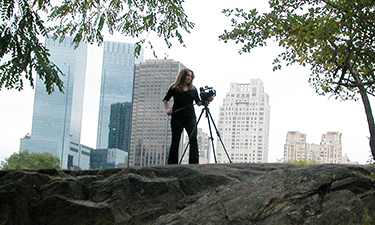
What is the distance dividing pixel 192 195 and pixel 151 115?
12473 cm

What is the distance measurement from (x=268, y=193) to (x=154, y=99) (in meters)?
127

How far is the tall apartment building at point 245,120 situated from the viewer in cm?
16975

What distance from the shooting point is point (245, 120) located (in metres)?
177

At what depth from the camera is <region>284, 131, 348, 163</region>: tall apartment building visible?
414 feet

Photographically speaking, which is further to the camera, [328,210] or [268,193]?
[268,193]

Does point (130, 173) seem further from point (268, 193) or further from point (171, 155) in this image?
point (268, 193)

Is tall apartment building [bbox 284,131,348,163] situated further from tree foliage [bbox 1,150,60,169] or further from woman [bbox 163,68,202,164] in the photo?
woman [bbox 163,68,202,164]

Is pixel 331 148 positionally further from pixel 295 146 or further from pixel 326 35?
pixel 326 35

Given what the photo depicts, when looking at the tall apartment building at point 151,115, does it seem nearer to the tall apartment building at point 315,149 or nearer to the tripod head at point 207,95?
the tall apartment building at point 315,149

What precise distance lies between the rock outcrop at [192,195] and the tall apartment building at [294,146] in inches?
4966

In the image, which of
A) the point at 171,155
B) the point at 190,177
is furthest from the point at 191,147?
the point at 190,177

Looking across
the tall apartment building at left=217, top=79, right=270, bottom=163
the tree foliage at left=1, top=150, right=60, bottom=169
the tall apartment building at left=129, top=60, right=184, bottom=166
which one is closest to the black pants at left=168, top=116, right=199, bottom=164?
the tree foliage at left=1, top=150, right=60, bottom=169

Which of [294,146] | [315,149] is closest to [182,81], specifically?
[294,146]

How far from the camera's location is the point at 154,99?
132m
